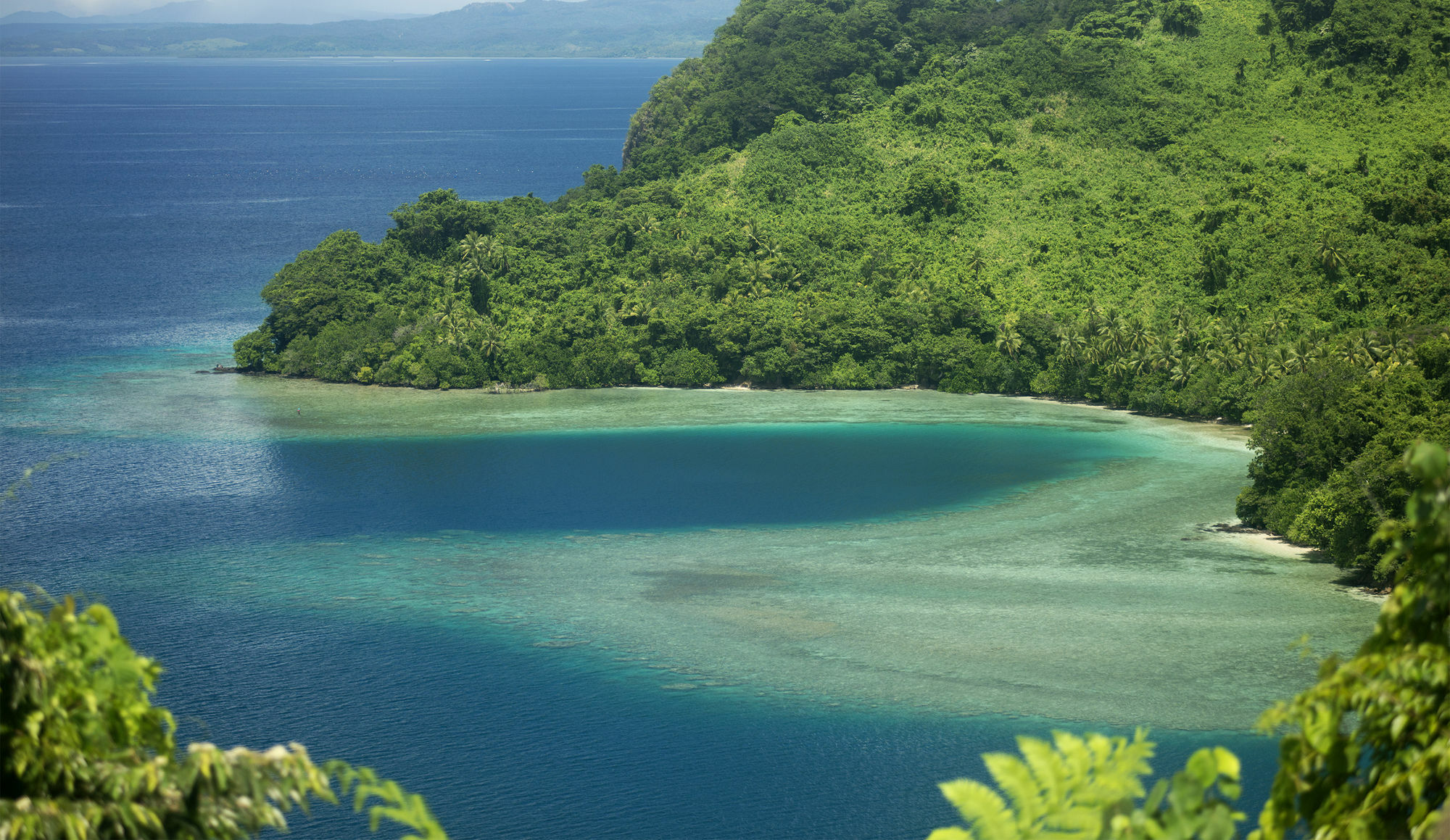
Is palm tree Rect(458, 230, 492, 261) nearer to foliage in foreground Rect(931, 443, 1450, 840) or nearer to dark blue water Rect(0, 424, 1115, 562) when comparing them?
dark blue water Rect(0, 424, 1115, 562)

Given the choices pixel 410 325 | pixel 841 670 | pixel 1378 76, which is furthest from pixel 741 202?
Result: pixel 841 670

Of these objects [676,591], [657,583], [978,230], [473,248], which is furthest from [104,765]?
[978,230]

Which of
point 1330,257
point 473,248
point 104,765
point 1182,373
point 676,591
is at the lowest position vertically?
point 676,591

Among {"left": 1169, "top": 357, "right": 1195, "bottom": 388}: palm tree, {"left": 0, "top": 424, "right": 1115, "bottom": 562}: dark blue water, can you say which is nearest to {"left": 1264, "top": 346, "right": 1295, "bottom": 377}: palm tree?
{"left": 1169, "top": 357, "right": 1195, "bottom": 388}: palm tree

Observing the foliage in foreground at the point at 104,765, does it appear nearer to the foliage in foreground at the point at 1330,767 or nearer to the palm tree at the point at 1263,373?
the foliage in foreground at the point at 1330,767

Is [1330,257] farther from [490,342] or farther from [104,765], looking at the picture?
[104,765]

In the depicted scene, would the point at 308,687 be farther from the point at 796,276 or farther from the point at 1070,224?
the point at 1070,224
